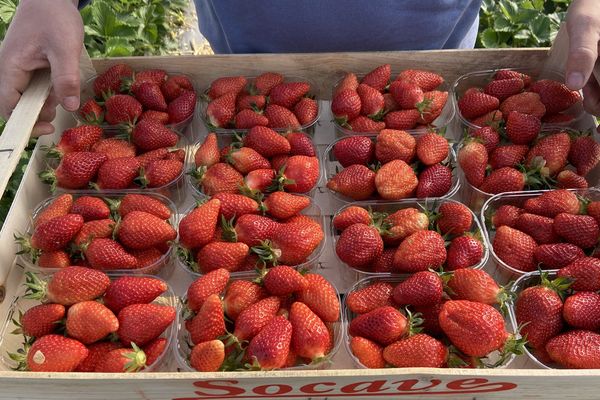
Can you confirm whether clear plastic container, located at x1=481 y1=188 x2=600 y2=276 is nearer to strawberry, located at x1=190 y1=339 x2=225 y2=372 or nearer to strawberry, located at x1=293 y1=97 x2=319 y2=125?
strawberry, located at x1=293 y1=97 x2=319 y2=125

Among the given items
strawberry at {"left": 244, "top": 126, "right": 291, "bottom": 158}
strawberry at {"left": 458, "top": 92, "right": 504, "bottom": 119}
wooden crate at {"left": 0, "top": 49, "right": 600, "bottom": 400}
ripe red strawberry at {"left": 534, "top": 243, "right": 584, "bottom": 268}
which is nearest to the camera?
wooden crate at {"left": 0, "top": 49, "right": 600, "bottom": 400}

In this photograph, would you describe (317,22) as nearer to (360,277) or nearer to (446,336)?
(360,277)

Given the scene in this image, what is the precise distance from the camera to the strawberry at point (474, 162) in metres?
1.50

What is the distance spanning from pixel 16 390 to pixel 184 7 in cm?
306

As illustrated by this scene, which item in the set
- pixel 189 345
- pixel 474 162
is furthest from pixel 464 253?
pixel 189 345

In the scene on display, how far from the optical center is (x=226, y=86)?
5.65 feet

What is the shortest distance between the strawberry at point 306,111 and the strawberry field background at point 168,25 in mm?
1594

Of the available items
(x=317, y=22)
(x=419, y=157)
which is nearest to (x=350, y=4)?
(x=317, y=22)

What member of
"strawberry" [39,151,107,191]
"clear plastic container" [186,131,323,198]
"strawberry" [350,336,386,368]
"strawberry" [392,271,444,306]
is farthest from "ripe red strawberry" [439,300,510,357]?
"strawberry" [39,151,107,191]

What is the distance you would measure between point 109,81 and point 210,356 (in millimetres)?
1021

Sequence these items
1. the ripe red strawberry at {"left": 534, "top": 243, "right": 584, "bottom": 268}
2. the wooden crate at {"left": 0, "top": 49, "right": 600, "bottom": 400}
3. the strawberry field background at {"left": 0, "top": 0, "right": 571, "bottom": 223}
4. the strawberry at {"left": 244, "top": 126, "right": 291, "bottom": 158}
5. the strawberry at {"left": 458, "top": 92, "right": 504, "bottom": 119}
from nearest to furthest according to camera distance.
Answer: the wooden crate at {"left": 0, "top": 49, "right": 600, "bottom": 400} → the ripe red strawberry at {"left": 534, "top": 243, "right": 584, "bottom": 268} → the strawberry at {"left": 244, "top": 126, "right": 291, "bottom": 158} → the strawberry at {"left": 458, "top": 92, "right": 504, "bottom": 119} → the strawberry field background at {"left": 0, "top": 0, "right": 571, "bottom": 223}

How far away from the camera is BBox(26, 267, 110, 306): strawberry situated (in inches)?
48.5

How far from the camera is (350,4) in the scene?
1.64 metres

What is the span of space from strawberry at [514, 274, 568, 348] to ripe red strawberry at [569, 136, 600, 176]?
0.44m
